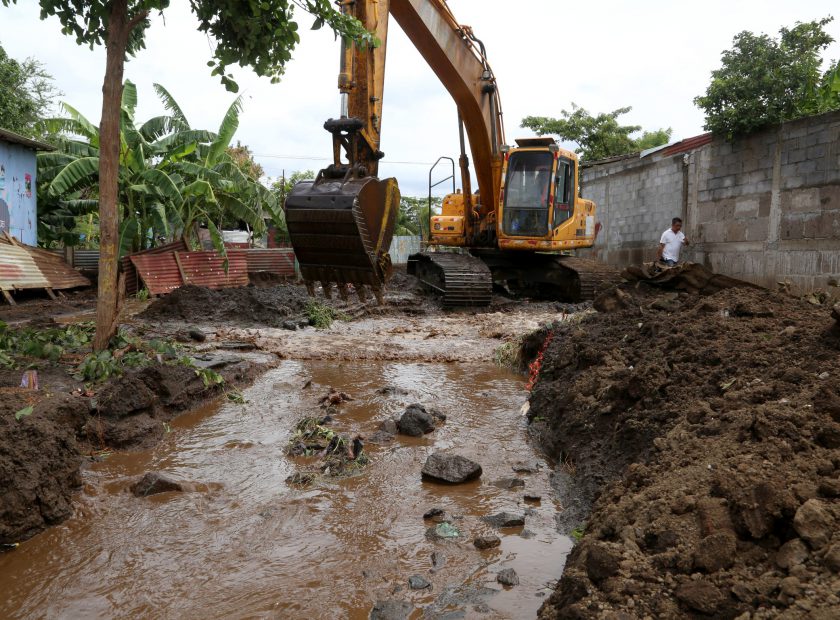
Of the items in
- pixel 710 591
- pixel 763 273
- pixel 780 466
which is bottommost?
pixel 710 591

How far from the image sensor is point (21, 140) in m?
15.0

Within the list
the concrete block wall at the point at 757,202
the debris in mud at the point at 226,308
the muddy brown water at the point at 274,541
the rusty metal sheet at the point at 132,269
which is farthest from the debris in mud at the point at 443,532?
the rusty metal sheet at the point at 132,269

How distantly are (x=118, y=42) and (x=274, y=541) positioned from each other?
5.57 m

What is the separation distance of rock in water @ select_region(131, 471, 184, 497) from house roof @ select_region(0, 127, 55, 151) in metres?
13.5

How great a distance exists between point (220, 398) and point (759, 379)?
4.67 m

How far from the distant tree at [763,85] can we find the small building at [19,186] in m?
14.8

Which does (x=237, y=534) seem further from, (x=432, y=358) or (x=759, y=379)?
(x=432, y=358)

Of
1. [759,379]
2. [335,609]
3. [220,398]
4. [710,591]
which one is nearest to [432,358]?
[220,398]

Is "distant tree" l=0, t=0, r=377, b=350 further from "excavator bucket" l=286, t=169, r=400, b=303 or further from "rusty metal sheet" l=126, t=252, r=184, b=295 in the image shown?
"rusty metal sheet" l=126, t=252, r=184, b=295

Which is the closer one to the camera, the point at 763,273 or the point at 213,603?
the point at 213,603

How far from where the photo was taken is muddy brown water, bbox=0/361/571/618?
278 centimetres

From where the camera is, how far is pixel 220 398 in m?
6.31

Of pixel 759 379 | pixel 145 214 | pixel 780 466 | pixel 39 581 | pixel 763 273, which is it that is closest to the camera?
pixel 780 466

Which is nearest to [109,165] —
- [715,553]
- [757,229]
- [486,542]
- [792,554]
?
[486,542]
